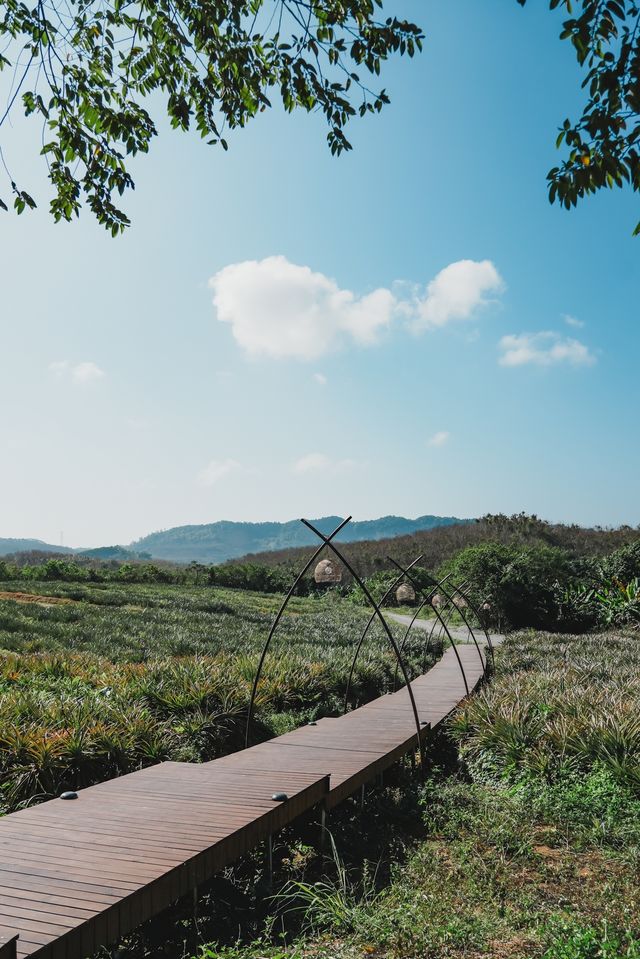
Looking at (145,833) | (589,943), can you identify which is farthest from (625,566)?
(145,833)

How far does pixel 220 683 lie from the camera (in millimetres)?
8195

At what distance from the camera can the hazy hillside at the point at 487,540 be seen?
119ft

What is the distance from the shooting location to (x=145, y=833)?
3.97 metres

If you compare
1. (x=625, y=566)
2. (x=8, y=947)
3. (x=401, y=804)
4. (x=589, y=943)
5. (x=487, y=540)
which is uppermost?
(x=487, y=540)

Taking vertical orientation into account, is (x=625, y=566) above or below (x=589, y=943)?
above

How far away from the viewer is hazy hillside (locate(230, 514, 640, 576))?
36156 millimetres

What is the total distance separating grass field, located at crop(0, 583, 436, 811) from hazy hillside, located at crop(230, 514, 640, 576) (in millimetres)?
19347

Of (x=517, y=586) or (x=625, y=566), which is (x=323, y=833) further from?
(x=625, y=566)

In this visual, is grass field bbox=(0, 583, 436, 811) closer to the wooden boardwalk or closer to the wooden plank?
the wooden boardwalk

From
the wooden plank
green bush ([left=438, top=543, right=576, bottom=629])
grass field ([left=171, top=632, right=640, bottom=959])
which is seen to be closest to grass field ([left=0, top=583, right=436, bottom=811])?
grass field ([left=171, top=632, right=640, bottom=959])

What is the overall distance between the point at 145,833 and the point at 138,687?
423 centimetres

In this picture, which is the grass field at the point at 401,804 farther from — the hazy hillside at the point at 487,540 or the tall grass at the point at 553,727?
the hazy hillside at the point at 487,540

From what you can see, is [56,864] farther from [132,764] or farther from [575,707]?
[575,707]

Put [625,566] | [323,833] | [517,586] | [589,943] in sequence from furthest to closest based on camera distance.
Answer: [517,586] < [625,566] < [323,833] < [589,943]
